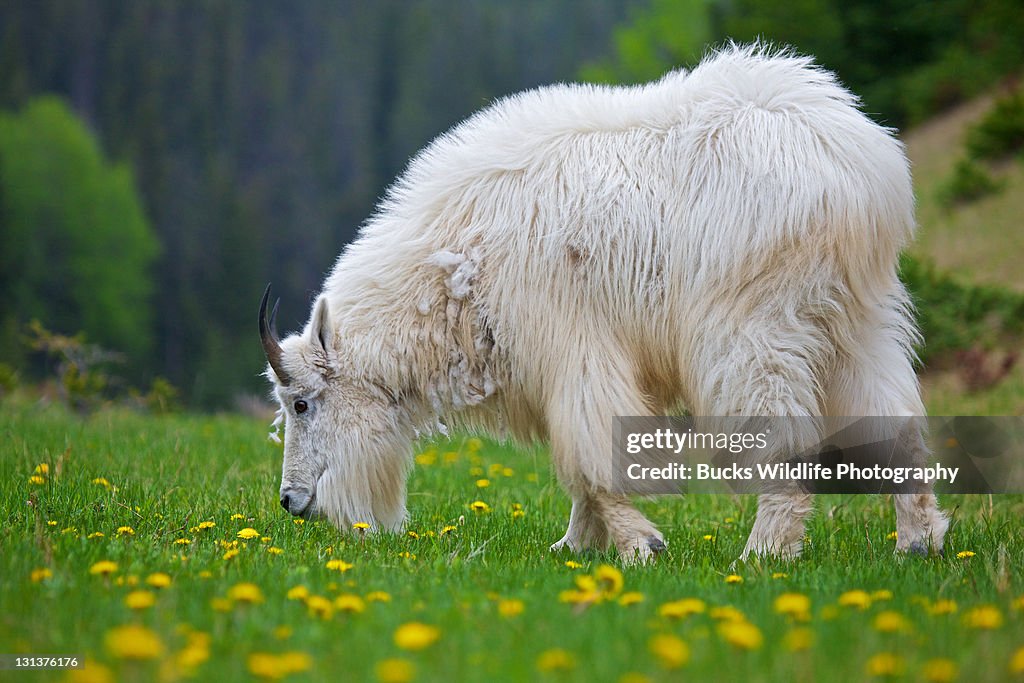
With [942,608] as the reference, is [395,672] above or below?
below

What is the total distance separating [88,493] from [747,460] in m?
3.60

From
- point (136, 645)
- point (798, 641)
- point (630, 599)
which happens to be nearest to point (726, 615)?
Answer: point (630, 599)

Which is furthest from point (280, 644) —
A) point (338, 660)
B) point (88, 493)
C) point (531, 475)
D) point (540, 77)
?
point (540, 77)

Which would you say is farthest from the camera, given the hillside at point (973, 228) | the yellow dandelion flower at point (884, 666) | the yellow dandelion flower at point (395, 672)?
the hillside at point (973, 228)

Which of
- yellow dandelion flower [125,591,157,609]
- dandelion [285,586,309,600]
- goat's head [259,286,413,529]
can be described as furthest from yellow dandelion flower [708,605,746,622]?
goat's head [259,286,413,529]

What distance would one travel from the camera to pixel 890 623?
3.06 meters

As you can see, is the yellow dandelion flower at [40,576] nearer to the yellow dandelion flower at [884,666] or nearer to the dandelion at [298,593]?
the dandelion at [298,593]

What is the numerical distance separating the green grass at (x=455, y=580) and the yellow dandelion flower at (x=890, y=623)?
1.3 inches

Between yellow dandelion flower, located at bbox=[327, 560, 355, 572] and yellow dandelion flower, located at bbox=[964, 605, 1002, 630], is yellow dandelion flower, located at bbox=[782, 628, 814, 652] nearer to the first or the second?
yellow dandelion flower, located at bbox=[964, 605, 1002, 630]

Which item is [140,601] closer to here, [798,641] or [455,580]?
[455,580]

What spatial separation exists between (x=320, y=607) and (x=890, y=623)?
1807mm

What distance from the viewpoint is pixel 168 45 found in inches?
2795

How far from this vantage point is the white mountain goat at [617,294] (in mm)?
4797

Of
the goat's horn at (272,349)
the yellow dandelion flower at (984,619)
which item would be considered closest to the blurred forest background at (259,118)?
the goat's horn at (272,349)
